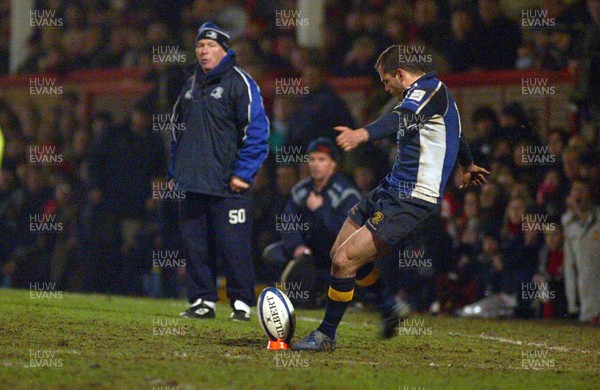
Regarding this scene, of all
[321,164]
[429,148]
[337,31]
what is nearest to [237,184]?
[321,164]

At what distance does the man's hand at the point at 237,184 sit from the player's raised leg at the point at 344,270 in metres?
2.21

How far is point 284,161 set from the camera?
1435 cm

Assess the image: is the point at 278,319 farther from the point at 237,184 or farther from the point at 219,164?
the point at 219,164

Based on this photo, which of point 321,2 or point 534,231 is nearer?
point 534,231

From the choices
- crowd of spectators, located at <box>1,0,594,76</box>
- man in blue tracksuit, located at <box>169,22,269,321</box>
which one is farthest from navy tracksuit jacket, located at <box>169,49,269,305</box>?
crowd of spectators, located at <box>1,0,594,76</box>

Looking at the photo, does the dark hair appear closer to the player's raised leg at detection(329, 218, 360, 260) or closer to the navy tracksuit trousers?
the player's raised leg at detection(329, 218, 360, 260)

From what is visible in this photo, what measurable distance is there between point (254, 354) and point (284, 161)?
6.72 m

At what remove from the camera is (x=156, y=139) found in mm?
15844

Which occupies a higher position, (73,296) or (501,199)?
(501,199)

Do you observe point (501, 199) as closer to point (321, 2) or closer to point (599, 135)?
point (599, 135)

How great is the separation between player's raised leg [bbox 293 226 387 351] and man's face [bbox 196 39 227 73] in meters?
2.83

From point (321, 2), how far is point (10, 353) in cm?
1015

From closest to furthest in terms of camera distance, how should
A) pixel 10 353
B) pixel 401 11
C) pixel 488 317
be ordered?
pixel 10 353
pixel 488 317
pixel 401 11

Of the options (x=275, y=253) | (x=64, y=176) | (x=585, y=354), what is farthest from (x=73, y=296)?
(x=585, y=354)
